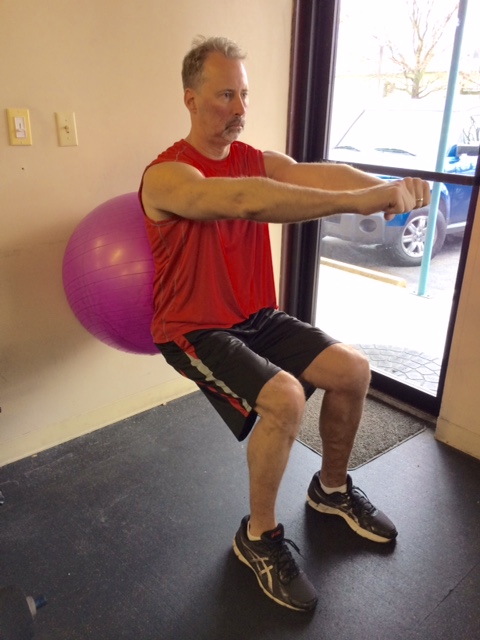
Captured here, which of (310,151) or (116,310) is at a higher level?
(310,151)

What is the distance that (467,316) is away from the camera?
2.00m

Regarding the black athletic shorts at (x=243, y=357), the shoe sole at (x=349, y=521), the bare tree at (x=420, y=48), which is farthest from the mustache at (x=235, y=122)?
the shoe sole at (x=349, y=521)

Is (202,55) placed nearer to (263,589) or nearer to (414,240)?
(263,589)

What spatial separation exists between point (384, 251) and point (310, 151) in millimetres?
995

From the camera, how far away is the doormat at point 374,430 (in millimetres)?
2113

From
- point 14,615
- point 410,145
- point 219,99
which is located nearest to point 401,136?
point 410,145

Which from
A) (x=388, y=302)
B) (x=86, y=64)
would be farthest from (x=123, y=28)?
(x=388, y=302)

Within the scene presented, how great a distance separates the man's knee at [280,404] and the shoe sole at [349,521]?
48 centimetres

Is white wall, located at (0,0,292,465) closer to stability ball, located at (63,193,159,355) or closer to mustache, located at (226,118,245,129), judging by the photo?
stability ball, located at (63,193,159,355)

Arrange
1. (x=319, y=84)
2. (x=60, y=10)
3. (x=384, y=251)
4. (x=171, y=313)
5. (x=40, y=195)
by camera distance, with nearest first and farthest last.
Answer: (x=171, y=313)
(x=60, y=10)
(x=40, y=195)
(x=319, y=84)
(x=384, y=251)

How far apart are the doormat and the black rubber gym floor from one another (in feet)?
0.16

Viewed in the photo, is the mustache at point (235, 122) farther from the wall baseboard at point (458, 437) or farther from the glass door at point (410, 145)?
the wall baseboard at point (458, 437)

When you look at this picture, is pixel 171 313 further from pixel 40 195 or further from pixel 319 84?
pixel 319 84

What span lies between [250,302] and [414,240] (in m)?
1.71
